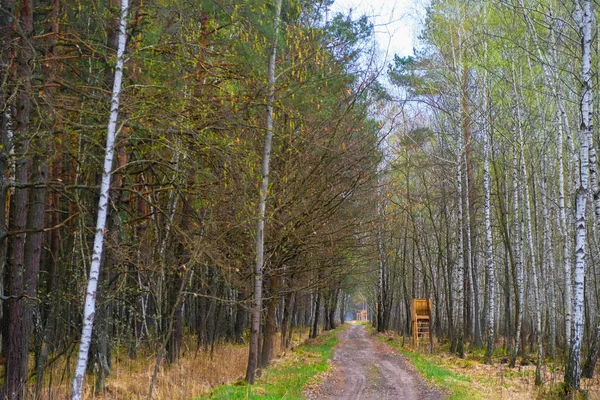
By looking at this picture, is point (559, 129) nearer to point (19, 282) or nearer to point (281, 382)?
point (281, 382)

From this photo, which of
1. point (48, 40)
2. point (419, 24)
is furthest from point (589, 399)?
point (419, 24)

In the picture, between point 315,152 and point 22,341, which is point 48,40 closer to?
point 22,341

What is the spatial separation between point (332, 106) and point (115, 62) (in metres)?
7.14

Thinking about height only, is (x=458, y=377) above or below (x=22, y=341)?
below

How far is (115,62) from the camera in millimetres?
7238

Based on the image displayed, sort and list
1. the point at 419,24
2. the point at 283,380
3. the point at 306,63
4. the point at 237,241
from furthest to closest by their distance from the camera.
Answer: the point at 419,24, the point at 237,241, the point at 283,380, the point at 306,63

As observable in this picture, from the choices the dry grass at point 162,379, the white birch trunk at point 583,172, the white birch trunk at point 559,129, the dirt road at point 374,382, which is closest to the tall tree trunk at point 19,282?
the dry grass at point 162,379

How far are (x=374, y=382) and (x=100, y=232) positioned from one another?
8.79 metres

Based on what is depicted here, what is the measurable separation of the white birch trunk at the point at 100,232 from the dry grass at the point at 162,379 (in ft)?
9.37

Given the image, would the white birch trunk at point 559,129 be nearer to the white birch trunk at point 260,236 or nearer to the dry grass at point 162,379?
the white birch trunk at point 260,236

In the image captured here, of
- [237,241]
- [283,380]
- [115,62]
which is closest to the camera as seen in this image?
[115,62]

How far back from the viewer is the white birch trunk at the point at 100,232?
6352 mm

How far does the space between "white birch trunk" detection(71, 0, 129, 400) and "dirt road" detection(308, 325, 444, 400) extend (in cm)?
559

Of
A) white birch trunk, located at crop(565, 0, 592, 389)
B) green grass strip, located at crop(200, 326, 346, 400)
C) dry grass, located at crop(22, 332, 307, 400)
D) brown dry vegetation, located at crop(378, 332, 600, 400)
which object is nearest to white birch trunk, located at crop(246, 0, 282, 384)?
green grass strip, located at crop(200, 326, 346, 400)
